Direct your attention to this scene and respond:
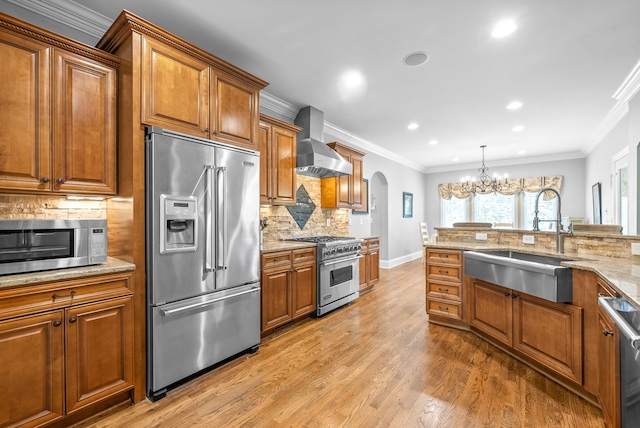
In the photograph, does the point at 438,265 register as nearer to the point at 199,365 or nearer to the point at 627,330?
the point at 627,330

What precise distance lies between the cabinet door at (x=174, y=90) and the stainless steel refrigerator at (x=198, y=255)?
0.13 m

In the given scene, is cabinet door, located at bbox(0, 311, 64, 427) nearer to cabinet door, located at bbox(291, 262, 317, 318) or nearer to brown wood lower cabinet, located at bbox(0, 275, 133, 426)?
brown wood lower cabinet, located at bbox(0, 275, 133, 426)

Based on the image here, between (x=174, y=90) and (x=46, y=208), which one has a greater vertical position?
(x=174, y=90)

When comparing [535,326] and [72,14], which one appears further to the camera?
[535,326]

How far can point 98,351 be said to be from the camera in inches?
70.8

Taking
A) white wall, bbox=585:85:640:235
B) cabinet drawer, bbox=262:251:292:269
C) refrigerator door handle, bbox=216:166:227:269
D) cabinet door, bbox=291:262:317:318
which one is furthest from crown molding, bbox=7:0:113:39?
white wall, bbox=585:85:640:235

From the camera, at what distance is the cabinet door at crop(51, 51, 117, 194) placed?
6.08ft

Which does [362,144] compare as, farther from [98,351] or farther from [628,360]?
[98,351]

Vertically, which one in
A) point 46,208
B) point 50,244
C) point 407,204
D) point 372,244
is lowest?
point 372,244

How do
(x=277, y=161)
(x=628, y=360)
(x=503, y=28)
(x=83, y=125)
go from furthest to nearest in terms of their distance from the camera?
(x=277, y=161) < (x=503, y=28) < (x=83, y=125) < (x=628, y=360)

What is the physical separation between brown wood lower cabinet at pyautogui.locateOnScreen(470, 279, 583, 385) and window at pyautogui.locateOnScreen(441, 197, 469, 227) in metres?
6.40

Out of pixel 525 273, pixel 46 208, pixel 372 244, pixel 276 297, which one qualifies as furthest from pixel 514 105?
pixel 46 208

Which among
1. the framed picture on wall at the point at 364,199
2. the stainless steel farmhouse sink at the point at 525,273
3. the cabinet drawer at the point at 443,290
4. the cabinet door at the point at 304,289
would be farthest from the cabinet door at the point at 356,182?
the stainless steel farmhouse sink at the point at 525,273

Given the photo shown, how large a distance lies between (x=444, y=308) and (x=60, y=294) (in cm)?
329
